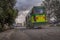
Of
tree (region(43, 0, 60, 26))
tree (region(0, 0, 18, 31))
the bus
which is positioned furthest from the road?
tree (region(43, 0, 60, 26))

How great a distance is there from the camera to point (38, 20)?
39531 millimetres

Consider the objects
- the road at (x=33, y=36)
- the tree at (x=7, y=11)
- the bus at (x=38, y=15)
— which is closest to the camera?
the road at (x=33, y=36)

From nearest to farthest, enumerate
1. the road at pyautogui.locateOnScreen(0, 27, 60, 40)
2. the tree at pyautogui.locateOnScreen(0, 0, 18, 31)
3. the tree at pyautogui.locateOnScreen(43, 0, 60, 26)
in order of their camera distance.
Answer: the road at pyautogui.locateOnScreen(0, 27, 60, 40), the tree at pyautogui.locateOnScreen(0, 0, 18, 31), the tree at pyautogui.locateOnScreen(43, 0, 60, 26)

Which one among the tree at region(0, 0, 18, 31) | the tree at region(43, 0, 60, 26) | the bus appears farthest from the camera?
the tree at region(43, 0, 60, 26)

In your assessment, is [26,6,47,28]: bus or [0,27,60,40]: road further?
[26,6,47,28]: bus

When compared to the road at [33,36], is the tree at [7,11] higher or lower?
higher

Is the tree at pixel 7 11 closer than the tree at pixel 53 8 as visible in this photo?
Yes

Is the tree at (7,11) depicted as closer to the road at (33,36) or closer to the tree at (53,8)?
the road at (33,36)

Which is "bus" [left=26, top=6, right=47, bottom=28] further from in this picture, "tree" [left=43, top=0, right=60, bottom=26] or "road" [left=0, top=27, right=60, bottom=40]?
"tree" [left=43, top=0, right=60, bottom=26]

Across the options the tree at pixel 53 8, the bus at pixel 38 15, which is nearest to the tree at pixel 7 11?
the bus at pixel 38 15

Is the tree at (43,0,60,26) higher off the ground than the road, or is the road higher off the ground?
the tree at (43,0,60,26)

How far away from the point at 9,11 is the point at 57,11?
34.7 meters

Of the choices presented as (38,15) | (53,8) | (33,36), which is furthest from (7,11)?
(53,8)

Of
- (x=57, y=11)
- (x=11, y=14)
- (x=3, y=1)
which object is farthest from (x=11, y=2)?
(x=57, y=11)
